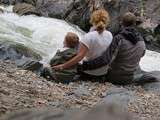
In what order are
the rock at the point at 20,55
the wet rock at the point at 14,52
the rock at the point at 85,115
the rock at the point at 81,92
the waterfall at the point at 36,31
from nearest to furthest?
the rock at the point at 85,115 < the rock at the point at 81,92 < the rock at the point at 20,55 < the wet rock at the point at 14,52 < the waterfall at the point at 36,31

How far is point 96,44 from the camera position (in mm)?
8711

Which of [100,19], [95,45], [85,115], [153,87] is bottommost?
[153,87]

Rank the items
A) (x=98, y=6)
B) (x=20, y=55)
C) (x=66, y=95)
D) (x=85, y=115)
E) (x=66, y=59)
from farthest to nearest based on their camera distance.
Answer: (x=98, y=6), (x=20, y=55), (x=66, y=59), (x=66, y=95), (x=85, y=115)

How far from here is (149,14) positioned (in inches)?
764

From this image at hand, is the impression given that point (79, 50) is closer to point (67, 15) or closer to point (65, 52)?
point (65, 52)

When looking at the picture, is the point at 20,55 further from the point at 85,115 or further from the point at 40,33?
the point at 85,115

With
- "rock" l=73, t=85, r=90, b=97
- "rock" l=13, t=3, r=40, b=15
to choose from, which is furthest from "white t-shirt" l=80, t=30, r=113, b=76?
"rock" l=13, t=3, r=40, b=15

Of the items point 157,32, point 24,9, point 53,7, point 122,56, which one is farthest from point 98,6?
point 122,56

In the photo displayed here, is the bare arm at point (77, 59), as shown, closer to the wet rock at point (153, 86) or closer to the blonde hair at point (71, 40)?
the blonde hair at point (71, 40)

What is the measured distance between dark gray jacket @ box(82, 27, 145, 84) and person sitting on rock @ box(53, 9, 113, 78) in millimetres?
99

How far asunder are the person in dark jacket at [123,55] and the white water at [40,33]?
2724 millimetres

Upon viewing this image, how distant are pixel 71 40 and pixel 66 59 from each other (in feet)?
1.08

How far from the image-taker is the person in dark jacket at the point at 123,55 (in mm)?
8805

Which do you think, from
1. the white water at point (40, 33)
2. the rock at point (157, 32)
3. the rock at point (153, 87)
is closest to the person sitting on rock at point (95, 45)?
the rock at point (153, 87)
